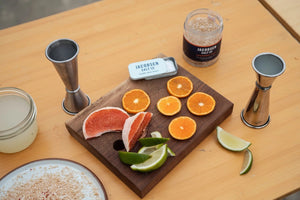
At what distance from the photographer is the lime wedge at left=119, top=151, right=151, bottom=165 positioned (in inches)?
44.2

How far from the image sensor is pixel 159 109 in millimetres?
1287

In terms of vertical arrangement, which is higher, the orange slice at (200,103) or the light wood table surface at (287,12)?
the light wood table surface at (287,12)

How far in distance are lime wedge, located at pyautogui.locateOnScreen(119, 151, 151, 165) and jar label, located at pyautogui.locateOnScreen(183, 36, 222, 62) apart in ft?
1.64

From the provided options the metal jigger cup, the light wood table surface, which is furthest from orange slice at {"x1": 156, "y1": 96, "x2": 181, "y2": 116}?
the light wood table surface

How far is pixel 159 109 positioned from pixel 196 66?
31cm

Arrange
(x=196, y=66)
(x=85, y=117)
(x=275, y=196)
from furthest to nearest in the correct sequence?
(x=196, y=66) < (x=85, y=117) < (x=275, y=196)

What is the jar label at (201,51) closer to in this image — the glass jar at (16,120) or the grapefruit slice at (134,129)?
the grapefruit slice at (134,129)

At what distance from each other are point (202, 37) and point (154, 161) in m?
0.54

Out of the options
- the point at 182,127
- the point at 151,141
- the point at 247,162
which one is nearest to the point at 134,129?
the point at 151,141

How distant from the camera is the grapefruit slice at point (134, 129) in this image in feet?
3.86

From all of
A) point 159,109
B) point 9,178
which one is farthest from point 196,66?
point 9,178

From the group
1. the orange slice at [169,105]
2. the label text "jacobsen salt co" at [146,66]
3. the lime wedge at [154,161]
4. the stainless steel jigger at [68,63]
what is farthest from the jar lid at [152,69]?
the lime wedge at [154,161]

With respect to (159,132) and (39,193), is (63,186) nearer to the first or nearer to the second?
(39,193)

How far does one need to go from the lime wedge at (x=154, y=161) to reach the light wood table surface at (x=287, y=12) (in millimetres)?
856
